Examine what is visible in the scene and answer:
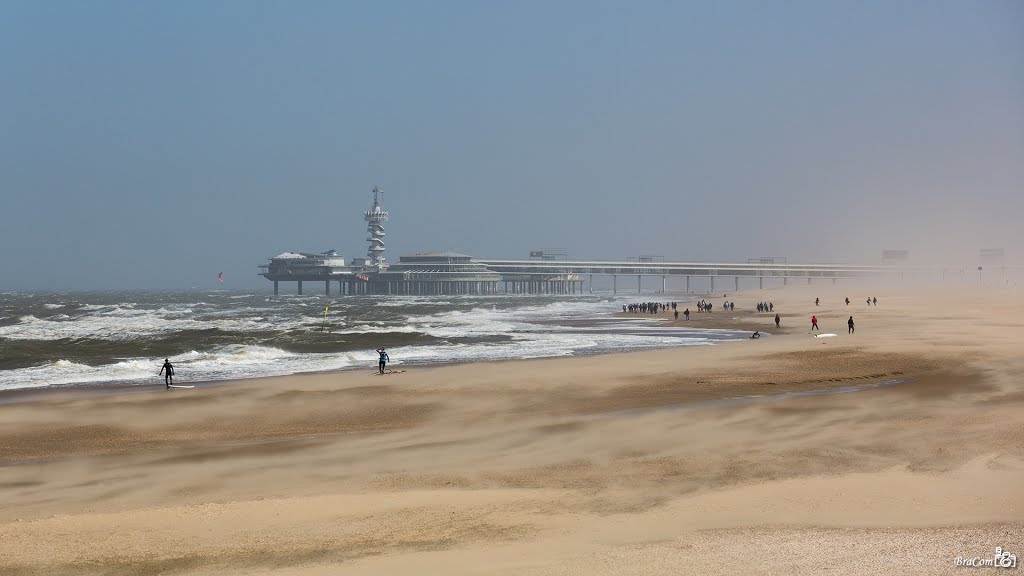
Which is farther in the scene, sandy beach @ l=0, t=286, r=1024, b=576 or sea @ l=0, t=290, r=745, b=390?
sea @ l=0, t=290, r=745, b=390

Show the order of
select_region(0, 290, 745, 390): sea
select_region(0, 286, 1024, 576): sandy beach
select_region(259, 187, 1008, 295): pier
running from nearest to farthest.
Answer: select_region(0, 286, 1024, 576): sandy beach
select_region(0, 290, 745, 390): sea
select_region(259, 187, 1008, 295): pier

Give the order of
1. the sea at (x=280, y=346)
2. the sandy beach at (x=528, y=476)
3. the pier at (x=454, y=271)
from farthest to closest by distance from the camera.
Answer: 1. the pier at (x=454, y=271)
2. the sea at (x=280, y=346)
3. the sandy beach at (x=528, y=476)

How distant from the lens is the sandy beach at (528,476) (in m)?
9.20

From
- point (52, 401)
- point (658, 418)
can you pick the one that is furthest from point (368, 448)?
point (52, 401)

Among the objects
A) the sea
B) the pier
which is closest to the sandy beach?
the sea

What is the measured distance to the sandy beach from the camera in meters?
9.20

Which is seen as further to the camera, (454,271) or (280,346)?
(454,271)

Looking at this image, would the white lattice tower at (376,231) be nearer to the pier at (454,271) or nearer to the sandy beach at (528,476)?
the pier at (454,271)

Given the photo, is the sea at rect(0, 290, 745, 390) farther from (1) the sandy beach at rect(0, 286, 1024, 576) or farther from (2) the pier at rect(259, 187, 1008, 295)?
(2) the pier at rect(259, 187, 1008, 295)

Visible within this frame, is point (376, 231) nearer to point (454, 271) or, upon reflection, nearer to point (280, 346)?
point (454, 271)

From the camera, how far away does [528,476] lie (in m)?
13.1

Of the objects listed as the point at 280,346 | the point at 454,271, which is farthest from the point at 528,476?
the point at 454,271

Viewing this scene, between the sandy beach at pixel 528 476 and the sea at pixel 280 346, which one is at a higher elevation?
the sandy beach at pixel 528 476

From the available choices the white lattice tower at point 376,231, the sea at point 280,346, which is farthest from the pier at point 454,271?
the sea at point 280,346
